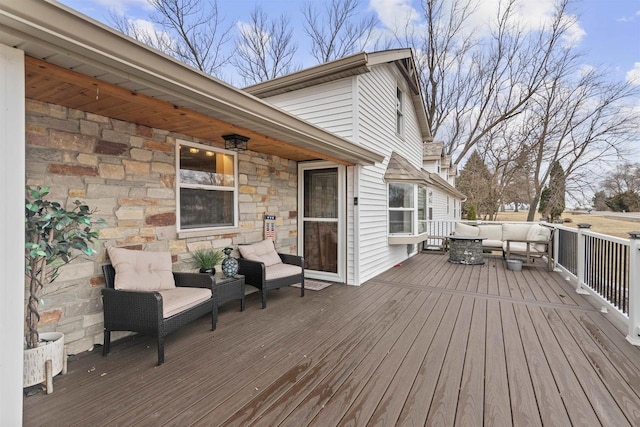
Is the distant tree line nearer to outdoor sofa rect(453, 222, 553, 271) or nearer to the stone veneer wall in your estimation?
outdoor sofa rect(453, 222, 553, 271)

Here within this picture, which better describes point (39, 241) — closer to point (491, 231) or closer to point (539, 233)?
point (539, 233)

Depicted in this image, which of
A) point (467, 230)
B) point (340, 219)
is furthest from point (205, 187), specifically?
point (467, 230)

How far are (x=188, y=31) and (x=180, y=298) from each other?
1236 cm

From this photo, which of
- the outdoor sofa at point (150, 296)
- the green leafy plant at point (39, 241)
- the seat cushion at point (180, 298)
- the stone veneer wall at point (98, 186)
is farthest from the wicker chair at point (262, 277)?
the green leafy plant at point (39, 241)

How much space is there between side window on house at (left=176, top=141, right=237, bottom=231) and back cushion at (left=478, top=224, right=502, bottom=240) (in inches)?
286

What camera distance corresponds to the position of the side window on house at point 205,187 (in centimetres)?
376

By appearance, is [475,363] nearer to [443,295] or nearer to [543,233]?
[443,295]

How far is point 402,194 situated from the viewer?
6.95 meters

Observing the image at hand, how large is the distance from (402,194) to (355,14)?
10292 mm

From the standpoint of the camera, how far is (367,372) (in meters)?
2.51

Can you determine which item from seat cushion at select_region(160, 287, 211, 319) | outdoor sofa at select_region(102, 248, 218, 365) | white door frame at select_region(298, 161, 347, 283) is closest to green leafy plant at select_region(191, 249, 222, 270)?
outdoor sofa at select_region(102, 248, 218, 365)

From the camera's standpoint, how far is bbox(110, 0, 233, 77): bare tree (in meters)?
10.6

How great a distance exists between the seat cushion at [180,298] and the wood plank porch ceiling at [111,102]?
5.89ft

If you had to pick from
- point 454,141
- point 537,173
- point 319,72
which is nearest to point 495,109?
point 454,141
